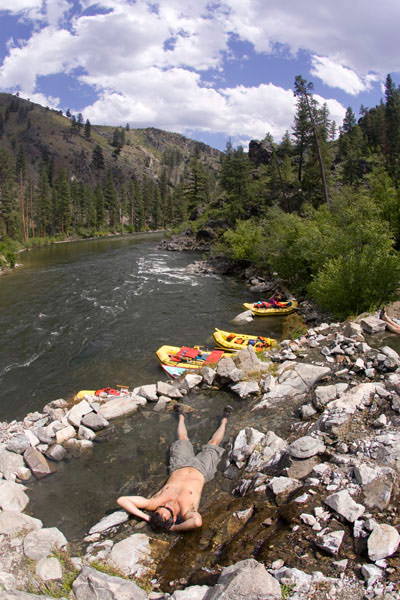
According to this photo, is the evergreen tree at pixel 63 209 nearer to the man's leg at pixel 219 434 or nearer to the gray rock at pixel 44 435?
the gray rock at pixel 44 435

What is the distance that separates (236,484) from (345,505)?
2.44 metres

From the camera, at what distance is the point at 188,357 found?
558 inches

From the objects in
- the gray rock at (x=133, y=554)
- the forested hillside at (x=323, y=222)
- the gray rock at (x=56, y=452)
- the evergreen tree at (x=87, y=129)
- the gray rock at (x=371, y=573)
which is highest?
the evergreen tree at (x=87, y=129)

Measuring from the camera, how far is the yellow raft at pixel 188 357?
44.7 feet

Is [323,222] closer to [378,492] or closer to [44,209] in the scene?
[378,492]

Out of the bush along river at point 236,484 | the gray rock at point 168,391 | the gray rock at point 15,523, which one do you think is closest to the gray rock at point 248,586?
the bush along river at point 236,484

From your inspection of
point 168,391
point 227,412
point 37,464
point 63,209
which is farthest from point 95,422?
point 63,209

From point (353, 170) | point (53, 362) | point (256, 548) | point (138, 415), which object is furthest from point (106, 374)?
point (353, 170)

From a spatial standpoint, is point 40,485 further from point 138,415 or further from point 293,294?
point 293,294

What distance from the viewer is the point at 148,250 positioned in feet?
177

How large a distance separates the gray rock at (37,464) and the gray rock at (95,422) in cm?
147

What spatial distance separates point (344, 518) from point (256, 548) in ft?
4.23

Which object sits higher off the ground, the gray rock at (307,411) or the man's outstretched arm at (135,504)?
the gray rock at (307,411)

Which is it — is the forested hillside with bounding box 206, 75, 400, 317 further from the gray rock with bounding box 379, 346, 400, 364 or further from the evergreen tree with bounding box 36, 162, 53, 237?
the evergreen tree with bounding box 36, 162, 53, 237
